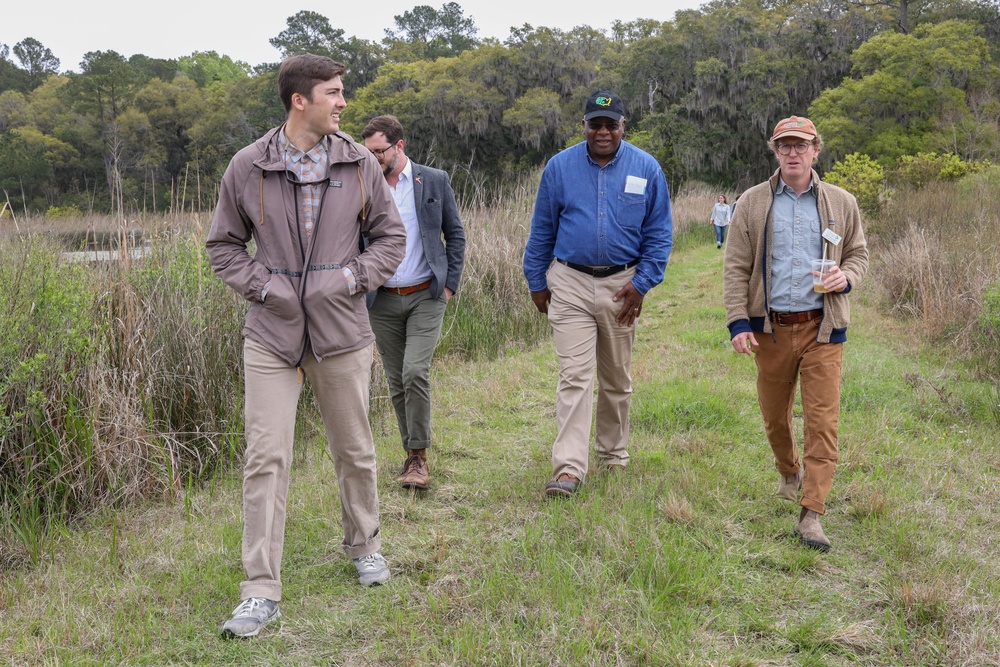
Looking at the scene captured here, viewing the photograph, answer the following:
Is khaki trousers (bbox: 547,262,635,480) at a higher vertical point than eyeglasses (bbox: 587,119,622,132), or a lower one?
lower

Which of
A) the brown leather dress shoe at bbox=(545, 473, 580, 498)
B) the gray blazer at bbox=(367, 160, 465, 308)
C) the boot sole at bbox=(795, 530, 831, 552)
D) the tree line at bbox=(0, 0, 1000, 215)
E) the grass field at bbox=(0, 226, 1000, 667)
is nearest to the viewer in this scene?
the grass field at bbox=(0, 226, 1000, 667)

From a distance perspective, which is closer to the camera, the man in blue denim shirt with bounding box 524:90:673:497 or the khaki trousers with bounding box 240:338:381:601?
the khaki trousers with bounding box 240:338:381:601

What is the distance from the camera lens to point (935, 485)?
4.71 meters

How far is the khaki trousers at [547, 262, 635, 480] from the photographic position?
184 inches

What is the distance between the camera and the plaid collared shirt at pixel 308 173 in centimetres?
338

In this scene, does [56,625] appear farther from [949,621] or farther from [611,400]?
[949,621]

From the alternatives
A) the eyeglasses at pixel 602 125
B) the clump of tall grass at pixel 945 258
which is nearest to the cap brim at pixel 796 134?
the eyeglasses at pixel 602 125

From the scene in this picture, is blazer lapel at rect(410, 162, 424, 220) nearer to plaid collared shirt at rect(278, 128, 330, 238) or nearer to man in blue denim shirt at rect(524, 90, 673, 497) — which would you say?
man in blue denim shirt at rect(524, 90, 673, 497)

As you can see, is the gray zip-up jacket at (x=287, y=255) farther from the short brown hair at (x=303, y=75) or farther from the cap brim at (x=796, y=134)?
the cap brim at (x=796, y=134)

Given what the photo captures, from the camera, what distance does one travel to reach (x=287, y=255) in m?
3.37

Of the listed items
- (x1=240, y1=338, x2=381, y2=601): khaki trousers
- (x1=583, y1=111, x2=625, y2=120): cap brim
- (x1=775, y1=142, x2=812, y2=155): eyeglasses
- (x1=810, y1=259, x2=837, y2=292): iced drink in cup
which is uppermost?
(x1=583, y1=111, x2=625, y2=120): cap brim

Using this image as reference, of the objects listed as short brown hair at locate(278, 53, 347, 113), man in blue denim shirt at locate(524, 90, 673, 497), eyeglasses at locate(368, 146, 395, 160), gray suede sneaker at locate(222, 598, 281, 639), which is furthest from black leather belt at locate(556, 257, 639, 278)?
gray suede sneaker at locate(222, 598, 281, 639)

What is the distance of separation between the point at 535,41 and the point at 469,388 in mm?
47770

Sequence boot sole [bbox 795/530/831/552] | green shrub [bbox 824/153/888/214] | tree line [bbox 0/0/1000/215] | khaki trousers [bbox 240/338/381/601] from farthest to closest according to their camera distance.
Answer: tree line [bbox 0/0/1000/215] < green shrub [bbox 824/153/888/214] < boot sole [bbox 795/530/831/552] < khaki trousers [bbox 240/338/381/601]
